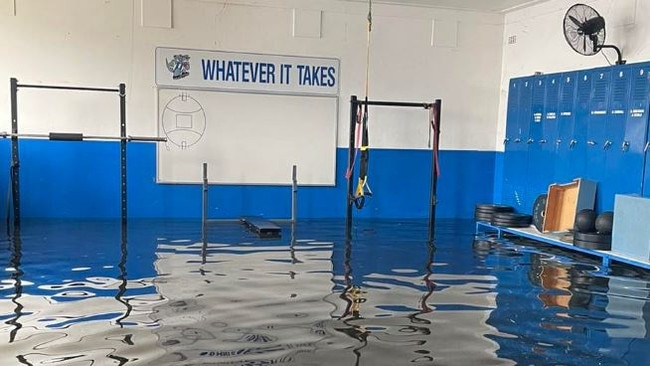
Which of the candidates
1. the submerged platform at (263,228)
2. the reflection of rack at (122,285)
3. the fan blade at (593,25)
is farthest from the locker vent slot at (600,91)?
the reflection of rack at (122,285)

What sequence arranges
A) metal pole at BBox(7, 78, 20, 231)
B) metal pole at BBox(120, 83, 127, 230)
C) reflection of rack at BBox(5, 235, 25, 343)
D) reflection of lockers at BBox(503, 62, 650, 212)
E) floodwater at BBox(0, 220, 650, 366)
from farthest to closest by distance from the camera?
1. metal pole at BBox(120, 83, 127, 230)
2. metal pole at BBox(7, 78, 20, 231)
3. reflection of lockers at BBox(503, 62, 650, 212)
4. reflection of rack at BBox(5, 235, 25, 343)
5. floodwater at BBox(0, 220, 650, 366)

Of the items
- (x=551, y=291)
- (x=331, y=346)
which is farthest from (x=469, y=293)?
(x=331, y=346)

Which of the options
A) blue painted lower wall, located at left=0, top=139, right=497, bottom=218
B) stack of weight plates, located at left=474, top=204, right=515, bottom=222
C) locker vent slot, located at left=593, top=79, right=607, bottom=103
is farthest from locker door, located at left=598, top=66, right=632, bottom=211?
blue painted lower wall, located at left=0, top=139, right=497, bottom=218

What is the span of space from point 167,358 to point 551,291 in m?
3.21

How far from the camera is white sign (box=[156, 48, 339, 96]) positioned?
834 cm

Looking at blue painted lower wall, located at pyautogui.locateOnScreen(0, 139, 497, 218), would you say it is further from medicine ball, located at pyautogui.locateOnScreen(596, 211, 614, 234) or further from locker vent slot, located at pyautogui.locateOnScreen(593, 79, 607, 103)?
medicine ball, located at pyautogui.locateOnScreen(596, 211, 614, 234)

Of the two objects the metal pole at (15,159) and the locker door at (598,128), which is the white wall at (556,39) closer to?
the locker door at (598,128)

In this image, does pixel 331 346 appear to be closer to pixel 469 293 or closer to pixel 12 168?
pixel 469 293

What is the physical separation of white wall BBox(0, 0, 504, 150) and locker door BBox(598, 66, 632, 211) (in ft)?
9.01

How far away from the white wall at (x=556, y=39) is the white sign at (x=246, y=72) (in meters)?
2.78

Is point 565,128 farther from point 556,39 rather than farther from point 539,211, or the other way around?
point 556,39

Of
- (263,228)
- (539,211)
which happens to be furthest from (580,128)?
(263,228)

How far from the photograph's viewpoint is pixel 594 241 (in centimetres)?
629

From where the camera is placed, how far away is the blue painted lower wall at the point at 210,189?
319 inches
